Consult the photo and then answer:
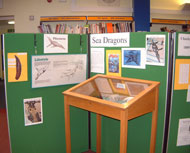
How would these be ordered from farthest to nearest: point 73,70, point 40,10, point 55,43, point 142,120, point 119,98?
1. point 40,10
2. point 73,70
3. point 55,43
4. point 142,120
5. point 119,98

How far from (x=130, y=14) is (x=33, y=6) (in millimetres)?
2665

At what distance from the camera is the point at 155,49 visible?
2.01 m

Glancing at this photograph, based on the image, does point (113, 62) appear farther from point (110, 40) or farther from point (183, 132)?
point (183, 132)

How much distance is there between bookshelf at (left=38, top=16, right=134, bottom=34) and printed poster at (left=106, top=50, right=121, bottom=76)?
3.25 meters

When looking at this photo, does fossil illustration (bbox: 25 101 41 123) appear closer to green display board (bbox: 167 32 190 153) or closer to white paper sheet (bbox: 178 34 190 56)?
green display board (bbox: 167 32 190 153)

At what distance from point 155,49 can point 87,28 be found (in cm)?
375

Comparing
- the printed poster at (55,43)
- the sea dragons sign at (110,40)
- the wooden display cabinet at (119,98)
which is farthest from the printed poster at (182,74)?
the printed poster at (55,43)

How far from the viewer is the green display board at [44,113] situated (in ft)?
6.91

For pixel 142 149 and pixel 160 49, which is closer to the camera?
pixel 160 49

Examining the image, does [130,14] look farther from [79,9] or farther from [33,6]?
[33,6]

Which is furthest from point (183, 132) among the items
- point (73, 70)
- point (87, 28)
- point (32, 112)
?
point (87, 28)

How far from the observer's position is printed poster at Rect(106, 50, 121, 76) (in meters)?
2.30

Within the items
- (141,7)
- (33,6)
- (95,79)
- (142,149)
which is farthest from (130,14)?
(142,149)

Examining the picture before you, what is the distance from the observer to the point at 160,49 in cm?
199
